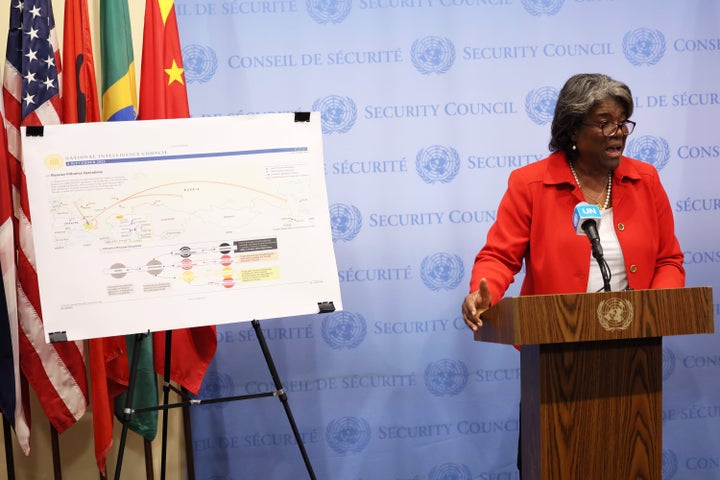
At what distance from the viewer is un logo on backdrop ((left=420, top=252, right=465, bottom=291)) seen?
135 inches

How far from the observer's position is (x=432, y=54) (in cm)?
340

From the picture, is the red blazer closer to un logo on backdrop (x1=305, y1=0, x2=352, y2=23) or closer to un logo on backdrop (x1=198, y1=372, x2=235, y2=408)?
un logo on backdrop (x1=305, y1=0, x2=352, y2=23)

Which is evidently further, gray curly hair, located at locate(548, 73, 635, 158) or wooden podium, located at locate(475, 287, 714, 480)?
gray curly hair, located at locate(548, 73, 635, 158)

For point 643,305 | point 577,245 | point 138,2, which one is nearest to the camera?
point 643,305

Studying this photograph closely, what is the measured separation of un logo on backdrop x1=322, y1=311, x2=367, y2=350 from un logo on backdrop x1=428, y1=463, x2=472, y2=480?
70 cm

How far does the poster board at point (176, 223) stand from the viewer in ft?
7.88

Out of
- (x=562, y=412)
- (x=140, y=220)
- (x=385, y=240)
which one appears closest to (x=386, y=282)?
(x=385, y=240)

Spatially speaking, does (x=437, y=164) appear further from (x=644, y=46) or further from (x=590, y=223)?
(x=590, y=223)

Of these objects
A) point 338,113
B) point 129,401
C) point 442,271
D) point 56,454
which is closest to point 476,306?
point 129,401

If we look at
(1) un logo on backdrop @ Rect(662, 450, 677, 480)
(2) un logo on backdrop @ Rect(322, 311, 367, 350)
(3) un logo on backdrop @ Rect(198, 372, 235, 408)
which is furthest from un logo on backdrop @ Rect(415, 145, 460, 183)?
(1) un logo on backdrop @ Rect(662, 450, 677, 480)

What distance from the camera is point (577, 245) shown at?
7.65 feet

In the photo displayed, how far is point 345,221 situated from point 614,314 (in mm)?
1752

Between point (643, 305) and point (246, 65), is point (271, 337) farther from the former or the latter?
point (643, 305)

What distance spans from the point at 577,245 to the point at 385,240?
1208 mm
